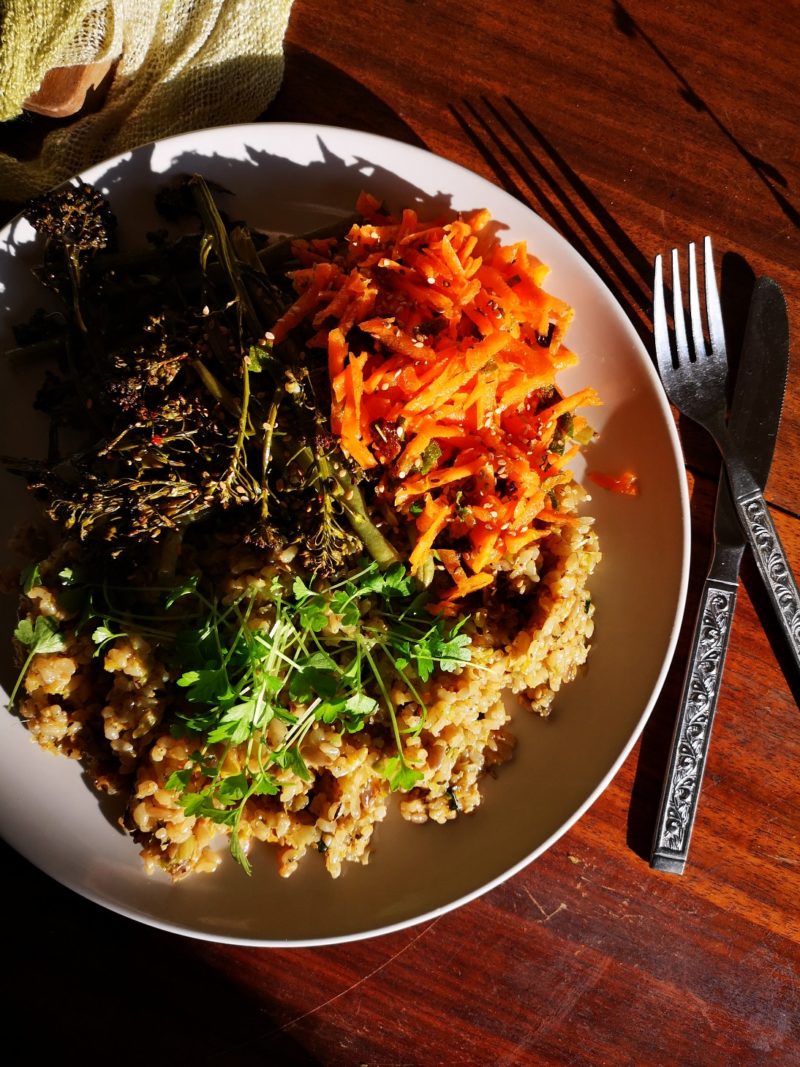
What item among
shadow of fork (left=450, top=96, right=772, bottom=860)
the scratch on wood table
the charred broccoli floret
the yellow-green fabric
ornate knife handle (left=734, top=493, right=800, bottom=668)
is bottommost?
the scratch on wood table

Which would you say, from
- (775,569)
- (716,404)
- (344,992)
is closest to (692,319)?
(716,404)

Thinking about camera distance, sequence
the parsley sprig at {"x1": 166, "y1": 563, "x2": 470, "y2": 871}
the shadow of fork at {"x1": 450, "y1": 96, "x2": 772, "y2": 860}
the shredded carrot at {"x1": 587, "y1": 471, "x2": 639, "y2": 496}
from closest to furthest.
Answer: the parsley sprig at {"x1": 166, "y1": 563, "x2": 470, "y2": 871}, the shredded carrot at {"x1": 587, "y1": 471, "x2": 639, "y2": 496}, the shadow of fork at {"x1": 450, "y1": 96, "x2": 772, "y2": 860}

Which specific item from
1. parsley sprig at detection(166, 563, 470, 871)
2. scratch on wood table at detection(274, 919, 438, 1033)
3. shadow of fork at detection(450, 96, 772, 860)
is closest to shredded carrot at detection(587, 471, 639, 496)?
shadow of fork at detection(450, 96, 772, 860)

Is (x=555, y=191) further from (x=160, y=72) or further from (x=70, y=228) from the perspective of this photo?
(x=70, y=228)

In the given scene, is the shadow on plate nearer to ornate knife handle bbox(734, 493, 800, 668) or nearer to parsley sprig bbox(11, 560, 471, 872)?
parsley sprig bbox(11, 560, 471, 872)

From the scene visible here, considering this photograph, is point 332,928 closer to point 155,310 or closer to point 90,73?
point 155,310
